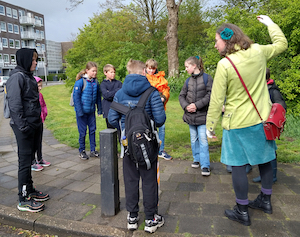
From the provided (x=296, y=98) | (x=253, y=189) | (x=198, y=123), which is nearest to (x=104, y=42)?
(x=296, y=98)

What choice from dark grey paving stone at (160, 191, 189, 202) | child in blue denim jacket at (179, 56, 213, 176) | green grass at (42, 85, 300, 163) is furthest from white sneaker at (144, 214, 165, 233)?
green grass at (42, 85, 300, 163)

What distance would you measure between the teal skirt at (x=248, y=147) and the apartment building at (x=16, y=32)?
51.2 metres

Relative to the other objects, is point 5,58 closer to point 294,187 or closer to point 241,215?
point 294,187

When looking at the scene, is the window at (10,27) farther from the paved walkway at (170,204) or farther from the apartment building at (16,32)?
the paved walkway at (170,204)

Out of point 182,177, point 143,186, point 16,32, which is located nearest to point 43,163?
point 182,177

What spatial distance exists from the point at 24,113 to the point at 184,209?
2.38 meters

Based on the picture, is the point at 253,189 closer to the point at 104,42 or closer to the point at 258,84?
the point at 258,84

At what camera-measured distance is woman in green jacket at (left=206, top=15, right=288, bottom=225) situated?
8.70ft

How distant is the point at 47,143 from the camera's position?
7023 mm

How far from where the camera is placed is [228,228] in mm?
2771

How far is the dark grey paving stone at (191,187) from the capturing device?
3.81 metres

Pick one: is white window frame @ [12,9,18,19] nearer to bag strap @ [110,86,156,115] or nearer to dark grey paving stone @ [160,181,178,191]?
dark grey paving stone @ [160,181,178,191]

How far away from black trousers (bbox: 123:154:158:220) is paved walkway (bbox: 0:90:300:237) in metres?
0.26

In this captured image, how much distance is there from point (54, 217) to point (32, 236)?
300 millimetres
